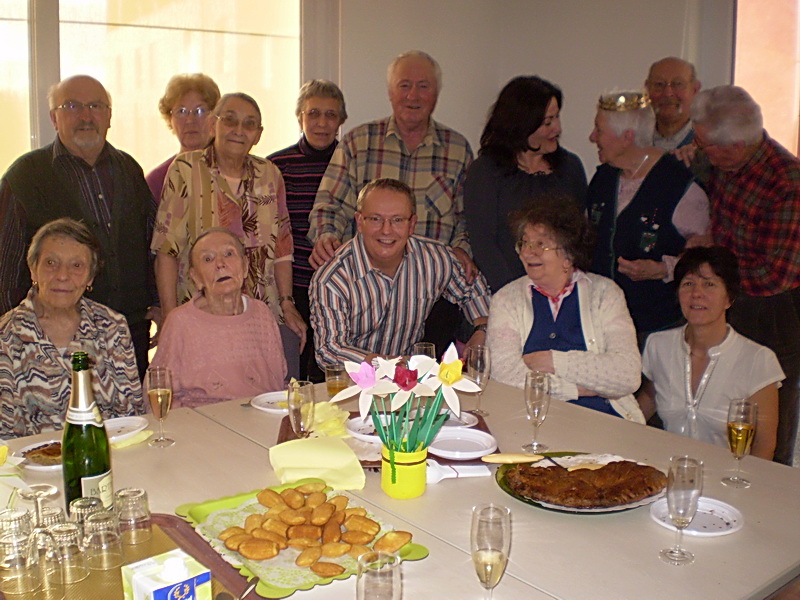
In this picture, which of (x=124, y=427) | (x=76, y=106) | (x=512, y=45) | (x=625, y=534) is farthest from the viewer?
(x=512, y=45)

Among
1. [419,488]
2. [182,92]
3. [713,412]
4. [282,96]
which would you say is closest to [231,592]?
[419,488]

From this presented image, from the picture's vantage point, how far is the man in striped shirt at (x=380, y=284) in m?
3.06

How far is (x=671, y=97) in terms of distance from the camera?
3.97 m

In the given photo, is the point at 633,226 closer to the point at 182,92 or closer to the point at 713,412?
the point at 713,412

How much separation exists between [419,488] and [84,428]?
2.36ft

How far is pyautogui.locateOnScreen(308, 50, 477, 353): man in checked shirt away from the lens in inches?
148

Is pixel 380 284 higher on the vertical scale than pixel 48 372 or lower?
higher

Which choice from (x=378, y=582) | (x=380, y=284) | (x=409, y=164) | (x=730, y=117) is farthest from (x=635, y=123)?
(x=378, y=582)

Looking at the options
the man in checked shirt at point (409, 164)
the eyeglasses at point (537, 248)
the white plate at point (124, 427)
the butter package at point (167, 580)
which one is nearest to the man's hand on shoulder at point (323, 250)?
the man in checked shirt at point (409, 164)

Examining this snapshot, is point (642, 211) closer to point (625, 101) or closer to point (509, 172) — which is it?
point (625, 101)

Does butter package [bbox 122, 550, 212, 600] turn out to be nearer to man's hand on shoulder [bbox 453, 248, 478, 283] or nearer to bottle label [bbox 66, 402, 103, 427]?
bottle label [bbox 66, 402, 103, 427]

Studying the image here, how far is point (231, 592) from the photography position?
1318mm

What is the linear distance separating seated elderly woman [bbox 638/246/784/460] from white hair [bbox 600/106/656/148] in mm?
680

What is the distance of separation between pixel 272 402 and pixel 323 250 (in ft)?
3.86
